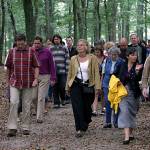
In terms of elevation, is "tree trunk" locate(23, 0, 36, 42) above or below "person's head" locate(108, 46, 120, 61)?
above

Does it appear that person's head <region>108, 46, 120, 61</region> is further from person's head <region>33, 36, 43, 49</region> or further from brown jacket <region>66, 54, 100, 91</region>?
person's head <region>33, 36, 43, 49</region>

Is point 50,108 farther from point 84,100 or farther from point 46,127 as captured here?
point 84,100

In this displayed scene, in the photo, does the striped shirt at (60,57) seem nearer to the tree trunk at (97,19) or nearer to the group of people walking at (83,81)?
A: the group of people walking at (83,81)

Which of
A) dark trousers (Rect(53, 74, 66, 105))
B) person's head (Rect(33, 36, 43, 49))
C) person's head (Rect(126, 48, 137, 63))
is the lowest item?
dark trousers (Rect(53, 74, 66, 105))

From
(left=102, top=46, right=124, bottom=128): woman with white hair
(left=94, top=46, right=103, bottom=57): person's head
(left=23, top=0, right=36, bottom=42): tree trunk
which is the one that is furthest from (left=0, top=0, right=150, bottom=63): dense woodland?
(left=102, top=46, right=124, bottom=128): woman with white hair

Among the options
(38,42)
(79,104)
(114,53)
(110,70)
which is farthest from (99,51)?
(79,104)

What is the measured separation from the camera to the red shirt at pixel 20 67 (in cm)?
1086

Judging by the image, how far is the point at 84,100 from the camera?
35.8ft

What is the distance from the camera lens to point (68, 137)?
10688 millimetres

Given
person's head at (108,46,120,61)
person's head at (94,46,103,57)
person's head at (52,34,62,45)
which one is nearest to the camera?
person's head at (108,46,120,61)

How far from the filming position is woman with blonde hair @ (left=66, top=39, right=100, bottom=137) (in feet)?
35.2

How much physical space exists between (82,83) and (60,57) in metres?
5.08

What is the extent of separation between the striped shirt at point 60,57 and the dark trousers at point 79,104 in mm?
4936

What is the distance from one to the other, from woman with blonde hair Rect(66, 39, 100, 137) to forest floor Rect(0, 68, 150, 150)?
17.6 inches
